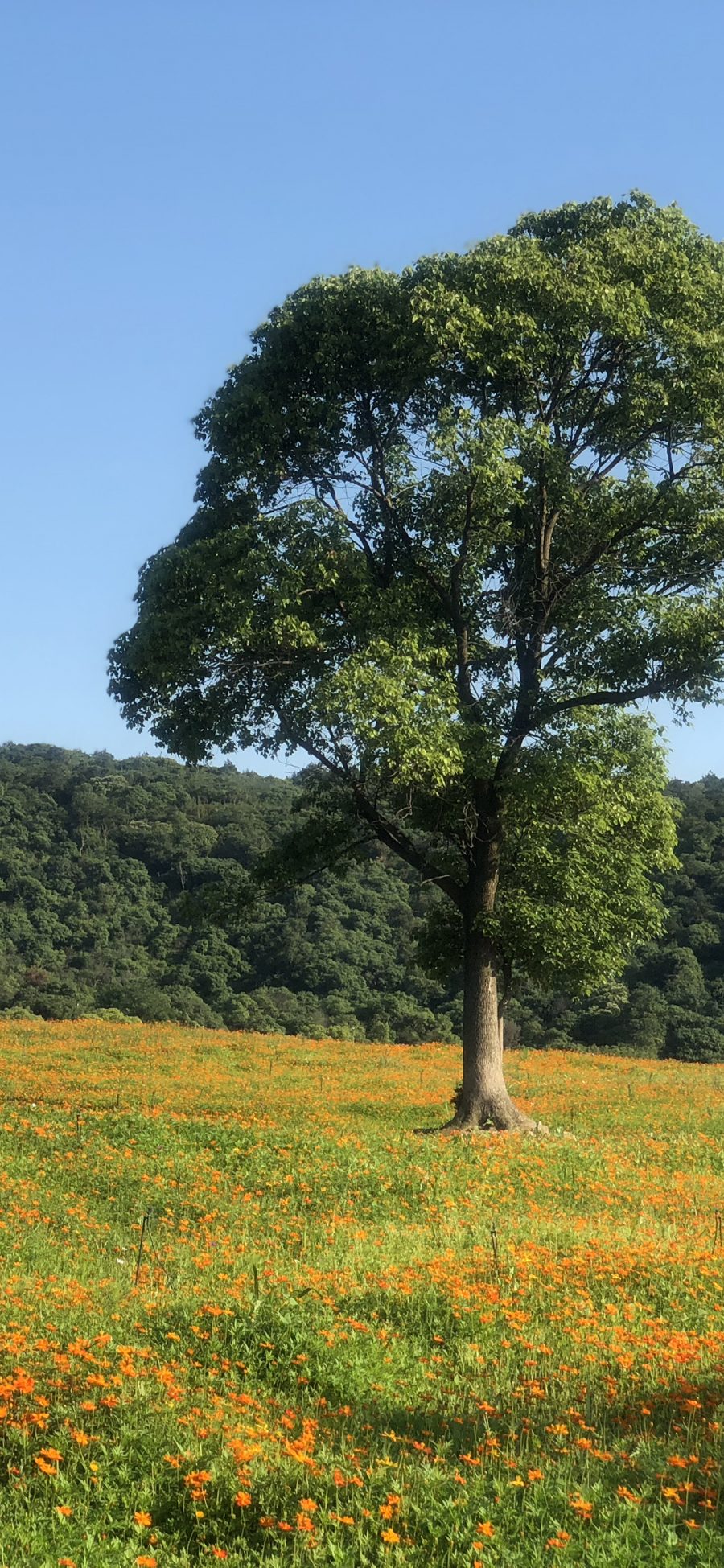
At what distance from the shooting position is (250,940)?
226 ft

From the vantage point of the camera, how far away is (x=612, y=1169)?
685 inches

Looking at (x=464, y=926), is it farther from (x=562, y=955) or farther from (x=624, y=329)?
(x=624, y=329)

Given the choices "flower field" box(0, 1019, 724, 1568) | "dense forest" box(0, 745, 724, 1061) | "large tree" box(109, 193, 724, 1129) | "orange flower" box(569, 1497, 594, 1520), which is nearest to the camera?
"orange flower" box(569, 1497, 594, 1520)

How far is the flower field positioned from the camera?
5.99m

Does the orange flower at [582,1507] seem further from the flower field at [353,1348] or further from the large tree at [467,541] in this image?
the large tree at [467,541]

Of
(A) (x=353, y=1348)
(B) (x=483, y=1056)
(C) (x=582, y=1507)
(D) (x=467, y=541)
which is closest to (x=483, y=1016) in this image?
(B) (x=483, y=1056)

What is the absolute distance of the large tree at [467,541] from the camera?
58.2 feet

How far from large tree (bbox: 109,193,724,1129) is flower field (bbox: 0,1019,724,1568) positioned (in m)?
4.79

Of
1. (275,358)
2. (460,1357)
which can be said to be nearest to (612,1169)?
(460,1357)

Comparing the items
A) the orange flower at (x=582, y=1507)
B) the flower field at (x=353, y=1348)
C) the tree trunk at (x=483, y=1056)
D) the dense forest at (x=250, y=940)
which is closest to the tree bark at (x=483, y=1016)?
the tree trunk at (x=483, y=1056)

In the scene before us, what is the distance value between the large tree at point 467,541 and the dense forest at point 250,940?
896 inches

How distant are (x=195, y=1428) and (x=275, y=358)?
1612cm

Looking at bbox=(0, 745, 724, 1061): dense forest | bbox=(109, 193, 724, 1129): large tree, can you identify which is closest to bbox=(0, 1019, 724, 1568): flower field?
bbox=(109, 193, 724, 1129): large tree

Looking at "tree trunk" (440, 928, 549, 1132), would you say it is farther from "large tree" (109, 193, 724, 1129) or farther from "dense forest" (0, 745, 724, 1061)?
"dense forest" (0, 745, 724, 1061)
